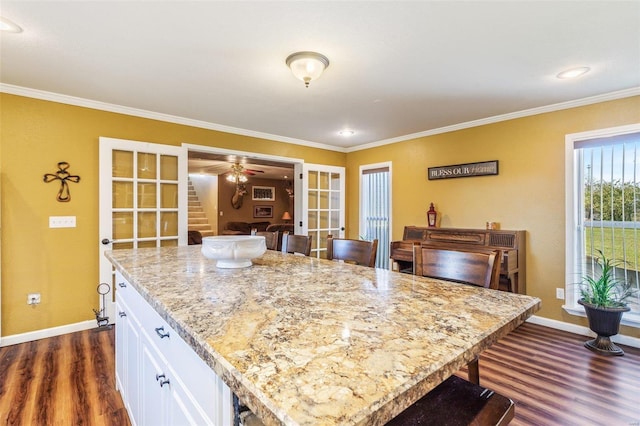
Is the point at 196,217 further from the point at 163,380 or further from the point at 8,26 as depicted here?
the point at 163,380

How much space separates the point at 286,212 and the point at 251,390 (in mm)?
10636

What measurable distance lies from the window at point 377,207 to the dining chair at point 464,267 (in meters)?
3.34

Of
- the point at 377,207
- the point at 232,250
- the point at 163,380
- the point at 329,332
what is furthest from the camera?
the point at 377,207

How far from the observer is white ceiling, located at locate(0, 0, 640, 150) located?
68.7 inches

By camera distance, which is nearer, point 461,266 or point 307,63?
point 461,266

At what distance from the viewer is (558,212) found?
10.5ft

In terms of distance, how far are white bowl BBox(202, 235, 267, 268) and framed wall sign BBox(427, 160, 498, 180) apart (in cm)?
317

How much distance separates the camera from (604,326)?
105 inches

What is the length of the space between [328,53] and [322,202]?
318 cm

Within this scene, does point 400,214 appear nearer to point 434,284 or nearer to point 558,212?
point 558,212

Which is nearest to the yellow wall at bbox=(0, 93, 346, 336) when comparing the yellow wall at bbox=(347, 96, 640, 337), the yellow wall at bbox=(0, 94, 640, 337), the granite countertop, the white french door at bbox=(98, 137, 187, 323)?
the yellow wall at bbox=(0, 94, 640, 337)

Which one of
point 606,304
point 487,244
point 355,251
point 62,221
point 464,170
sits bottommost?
point 606,304

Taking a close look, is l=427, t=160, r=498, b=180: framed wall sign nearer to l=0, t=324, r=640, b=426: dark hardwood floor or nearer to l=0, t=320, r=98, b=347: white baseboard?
l=0, t=324, r=640, b=426: dark hardwood floor

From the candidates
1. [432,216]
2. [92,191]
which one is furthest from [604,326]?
[92,191]
